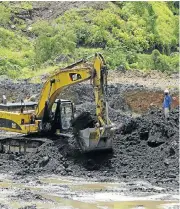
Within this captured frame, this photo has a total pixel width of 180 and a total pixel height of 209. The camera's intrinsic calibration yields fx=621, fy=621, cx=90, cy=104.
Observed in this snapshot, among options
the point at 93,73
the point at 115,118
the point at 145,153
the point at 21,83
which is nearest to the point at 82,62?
the point at 93,73

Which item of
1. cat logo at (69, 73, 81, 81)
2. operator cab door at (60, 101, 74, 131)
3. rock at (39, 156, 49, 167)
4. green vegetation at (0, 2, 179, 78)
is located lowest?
rock at (39, 156, 49, 167)

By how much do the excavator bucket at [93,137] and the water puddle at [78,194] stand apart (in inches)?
53.5

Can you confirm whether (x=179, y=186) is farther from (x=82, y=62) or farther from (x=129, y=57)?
(x=129, y=57)

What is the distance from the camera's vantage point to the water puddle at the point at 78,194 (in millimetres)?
13805

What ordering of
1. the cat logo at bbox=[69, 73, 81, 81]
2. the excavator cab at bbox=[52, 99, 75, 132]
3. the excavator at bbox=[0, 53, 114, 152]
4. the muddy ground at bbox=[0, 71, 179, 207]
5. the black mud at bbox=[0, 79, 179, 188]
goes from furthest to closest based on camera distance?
the excavator cab at bbox=[52, 99, 75, 132]
the cat logo at bbox=[69, 73, 81, 81]
the excavator at bbox=[0, 53, 114, 152]
the black mud at bbox=[0, 79, 179, 188]
the muddy ground at bbox=[0, 71, 179, 207]

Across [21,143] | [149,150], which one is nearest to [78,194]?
[149,150]

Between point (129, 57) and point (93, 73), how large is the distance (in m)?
27.7

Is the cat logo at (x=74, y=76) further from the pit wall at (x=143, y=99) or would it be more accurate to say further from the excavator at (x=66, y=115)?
the pit wall at (x=143, y=99)

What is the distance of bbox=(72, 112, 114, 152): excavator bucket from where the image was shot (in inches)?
700

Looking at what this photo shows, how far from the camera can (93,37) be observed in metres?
48.1

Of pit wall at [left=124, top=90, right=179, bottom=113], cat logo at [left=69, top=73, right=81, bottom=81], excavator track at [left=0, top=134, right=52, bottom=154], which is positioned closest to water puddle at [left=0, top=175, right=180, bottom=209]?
excavator track at [left=0, top=134, right=52, bottom=154]

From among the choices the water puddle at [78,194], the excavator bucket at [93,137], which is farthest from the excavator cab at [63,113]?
the water puddle at [78,194]

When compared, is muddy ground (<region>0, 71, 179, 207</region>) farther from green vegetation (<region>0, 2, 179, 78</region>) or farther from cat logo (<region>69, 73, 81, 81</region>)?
green vegetation (<region>0, 2, 179, 78</region>)

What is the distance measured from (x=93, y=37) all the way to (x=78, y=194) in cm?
3371
